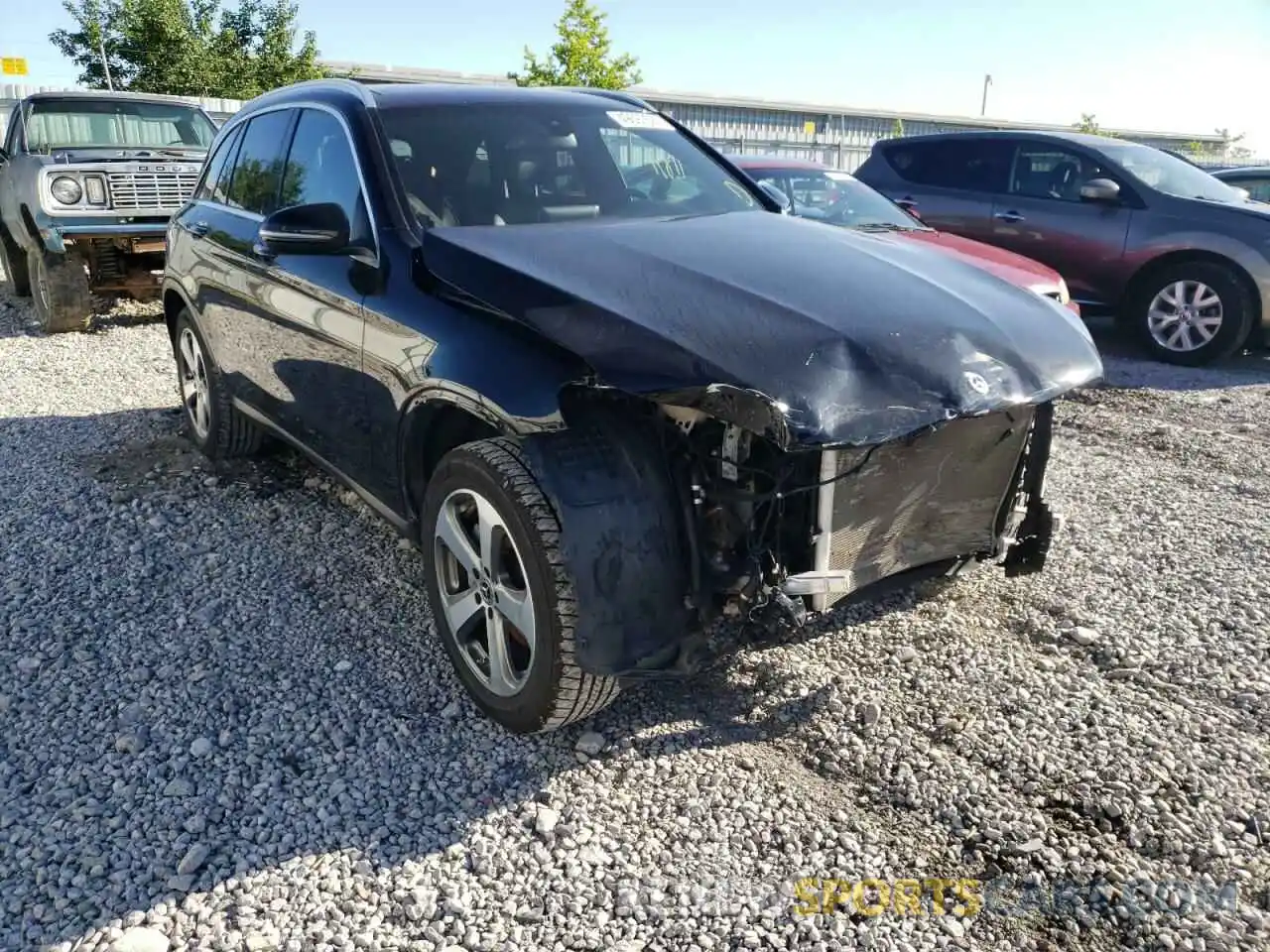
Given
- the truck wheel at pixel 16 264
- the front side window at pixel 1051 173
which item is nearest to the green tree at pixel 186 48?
the truck wheel at pixel 16 264

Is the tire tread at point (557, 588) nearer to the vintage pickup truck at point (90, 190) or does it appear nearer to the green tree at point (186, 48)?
the vintage pickup truck at point (90, 190)

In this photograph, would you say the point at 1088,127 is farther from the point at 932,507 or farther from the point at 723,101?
the point at 932,507

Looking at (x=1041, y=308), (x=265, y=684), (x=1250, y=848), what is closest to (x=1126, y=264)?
(x=1041, y=308)

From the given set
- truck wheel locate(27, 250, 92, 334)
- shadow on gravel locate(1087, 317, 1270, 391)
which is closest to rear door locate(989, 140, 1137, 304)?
shadow on gravel locate(1087, 317, 1270, 391)

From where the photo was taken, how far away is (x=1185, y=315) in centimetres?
766

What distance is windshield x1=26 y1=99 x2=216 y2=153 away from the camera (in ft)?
29.0

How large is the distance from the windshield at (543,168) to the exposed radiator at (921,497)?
4.75 ft

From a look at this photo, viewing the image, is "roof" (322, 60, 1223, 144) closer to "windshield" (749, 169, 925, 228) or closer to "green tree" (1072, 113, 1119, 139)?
Answer: "green tree" (1072, 113, 1119, 139)

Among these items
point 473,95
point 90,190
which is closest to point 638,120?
point 473,95

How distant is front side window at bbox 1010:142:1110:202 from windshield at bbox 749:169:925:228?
1.60m

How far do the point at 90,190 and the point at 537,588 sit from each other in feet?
24.7

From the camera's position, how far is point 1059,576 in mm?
3797

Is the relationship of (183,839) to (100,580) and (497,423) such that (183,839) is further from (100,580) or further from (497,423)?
(100,580)

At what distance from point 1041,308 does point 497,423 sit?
1620mm
